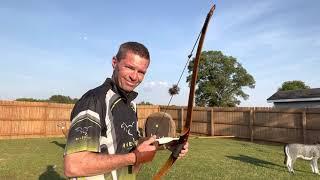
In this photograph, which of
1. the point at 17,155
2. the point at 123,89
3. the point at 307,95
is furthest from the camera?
the point at 307,95

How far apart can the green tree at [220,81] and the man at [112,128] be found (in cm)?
5249

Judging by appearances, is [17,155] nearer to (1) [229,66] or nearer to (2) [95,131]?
(2) [95,131]

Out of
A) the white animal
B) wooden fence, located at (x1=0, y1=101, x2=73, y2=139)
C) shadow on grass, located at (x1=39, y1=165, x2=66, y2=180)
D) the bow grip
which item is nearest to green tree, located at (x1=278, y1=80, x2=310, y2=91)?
wooden fence, located at (x1=0, y1=101, x2=73, y2=139)

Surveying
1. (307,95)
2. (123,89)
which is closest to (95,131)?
(123,89)

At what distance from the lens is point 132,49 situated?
2.77m

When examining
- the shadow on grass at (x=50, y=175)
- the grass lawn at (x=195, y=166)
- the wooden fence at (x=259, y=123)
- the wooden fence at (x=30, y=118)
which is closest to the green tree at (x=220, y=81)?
the wooden fence at (x=259, y=123)

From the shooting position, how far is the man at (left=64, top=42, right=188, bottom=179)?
7.82ft

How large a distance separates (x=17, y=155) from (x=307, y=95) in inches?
1113

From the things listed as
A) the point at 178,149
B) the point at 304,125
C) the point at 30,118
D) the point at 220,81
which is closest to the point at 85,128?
the point at 178,149

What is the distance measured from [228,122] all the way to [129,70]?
2749 centimetres

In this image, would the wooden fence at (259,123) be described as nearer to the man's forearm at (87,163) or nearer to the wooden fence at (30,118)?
the wooden fence at (30,118)

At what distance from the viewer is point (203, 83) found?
5672 centimetres

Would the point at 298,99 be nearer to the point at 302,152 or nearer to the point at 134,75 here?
the point at 302,152

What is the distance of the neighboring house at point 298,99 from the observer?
35094 millimetres
